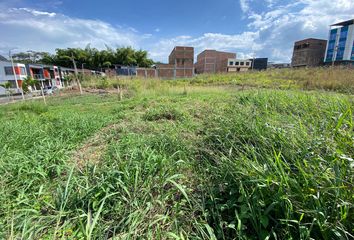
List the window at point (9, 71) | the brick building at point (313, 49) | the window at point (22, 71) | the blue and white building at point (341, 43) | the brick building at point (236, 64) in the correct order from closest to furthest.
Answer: the window at point (9, 71) → the window at point (22, 71) → the blue and white building at point (341, 43) → the brick building at point (236, 64) → the brick building at point (313, 49)

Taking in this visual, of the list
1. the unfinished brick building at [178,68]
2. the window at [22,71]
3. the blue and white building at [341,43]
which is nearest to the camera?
the window at [22,71]

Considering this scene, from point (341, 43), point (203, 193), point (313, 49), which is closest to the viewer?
point (203, 193)

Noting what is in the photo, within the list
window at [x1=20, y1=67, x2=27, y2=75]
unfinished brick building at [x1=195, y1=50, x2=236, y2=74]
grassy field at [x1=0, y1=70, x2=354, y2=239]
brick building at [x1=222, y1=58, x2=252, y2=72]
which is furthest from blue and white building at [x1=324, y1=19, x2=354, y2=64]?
window at [x1=20, y1=67, x2=27, y2=75]

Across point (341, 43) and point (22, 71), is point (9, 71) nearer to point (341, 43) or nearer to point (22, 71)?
point (22, 71)

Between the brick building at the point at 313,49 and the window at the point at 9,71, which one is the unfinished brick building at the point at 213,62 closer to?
A: the brick building at the point at 313,49

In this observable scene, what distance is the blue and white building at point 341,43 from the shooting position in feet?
117

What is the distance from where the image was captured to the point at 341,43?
37.1 metres

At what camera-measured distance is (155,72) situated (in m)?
29.6

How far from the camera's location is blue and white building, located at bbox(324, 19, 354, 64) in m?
35.7

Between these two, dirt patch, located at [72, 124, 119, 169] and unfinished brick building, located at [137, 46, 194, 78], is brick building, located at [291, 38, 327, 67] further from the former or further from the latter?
dirt patch, located at [72, 124, 119, 169]

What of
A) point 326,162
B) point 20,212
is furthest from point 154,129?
point 326,162

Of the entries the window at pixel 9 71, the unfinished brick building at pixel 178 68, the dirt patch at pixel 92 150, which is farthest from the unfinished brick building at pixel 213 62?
the dirt patch at pixel 92 150

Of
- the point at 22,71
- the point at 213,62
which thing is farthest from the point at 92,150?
the point at 213,62

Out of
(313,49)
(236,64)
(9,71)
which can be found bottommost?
(9,71)
